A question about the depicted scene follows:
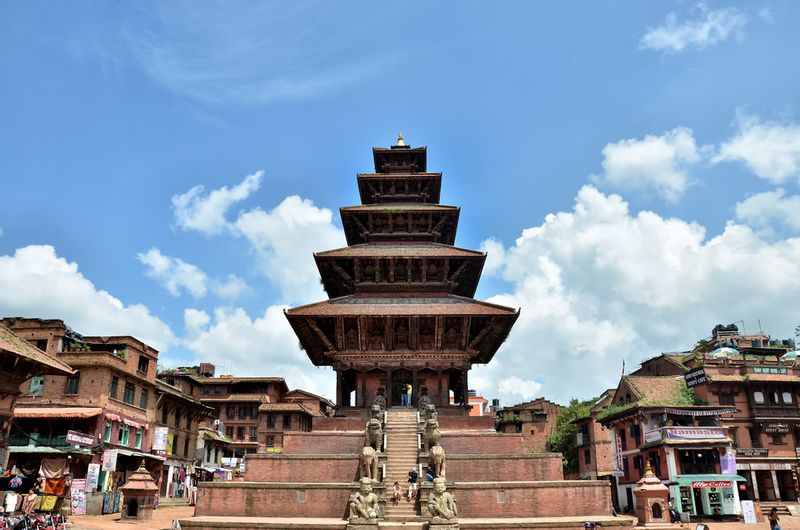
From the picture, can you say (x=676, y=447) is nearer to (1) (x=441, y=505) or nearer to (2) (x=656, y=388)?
(2) (x=656, y=388)

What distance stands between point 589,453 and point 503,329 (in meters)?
34.1

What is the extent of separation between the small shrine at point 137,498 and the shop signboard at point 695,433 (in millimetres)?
34956

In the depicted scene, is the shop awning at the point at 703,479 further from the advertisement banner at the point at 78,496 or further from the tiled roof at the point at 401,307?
the advertisement banner at the point at 78,496

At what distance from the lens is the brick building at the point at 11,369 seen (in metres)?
18.9

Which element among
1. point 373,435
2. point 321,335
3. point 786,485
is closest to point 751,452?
point 786,485

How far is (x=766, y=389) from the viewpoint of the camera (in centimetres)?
5175

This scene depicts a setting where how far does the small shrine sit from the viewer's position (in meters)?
30.5

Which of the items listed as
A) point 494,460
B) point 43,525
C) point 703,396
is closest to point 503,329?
point 494,460

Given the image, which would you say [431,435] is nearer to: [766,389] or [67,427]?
[67,427]

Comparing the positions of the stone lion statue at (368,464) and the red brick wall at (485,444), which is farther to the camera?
the red brick wall at (485,444)

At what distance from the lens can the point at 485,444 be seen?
87.8 ft

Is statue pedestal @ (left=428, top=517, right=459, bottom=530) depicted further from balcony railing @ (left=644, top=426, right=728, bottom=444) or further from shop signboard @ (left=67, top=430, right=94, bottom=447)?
balcony railing @ (left=644, top=426, right=728, bottom=444)

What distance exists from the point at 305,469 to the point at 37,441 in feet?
74.1

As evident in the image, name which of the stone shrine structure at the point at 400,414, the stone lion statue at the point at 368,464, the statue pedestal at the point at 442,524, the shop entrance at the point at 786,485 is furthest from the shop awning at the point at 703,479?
the statue pedestal at the point at 442,524
